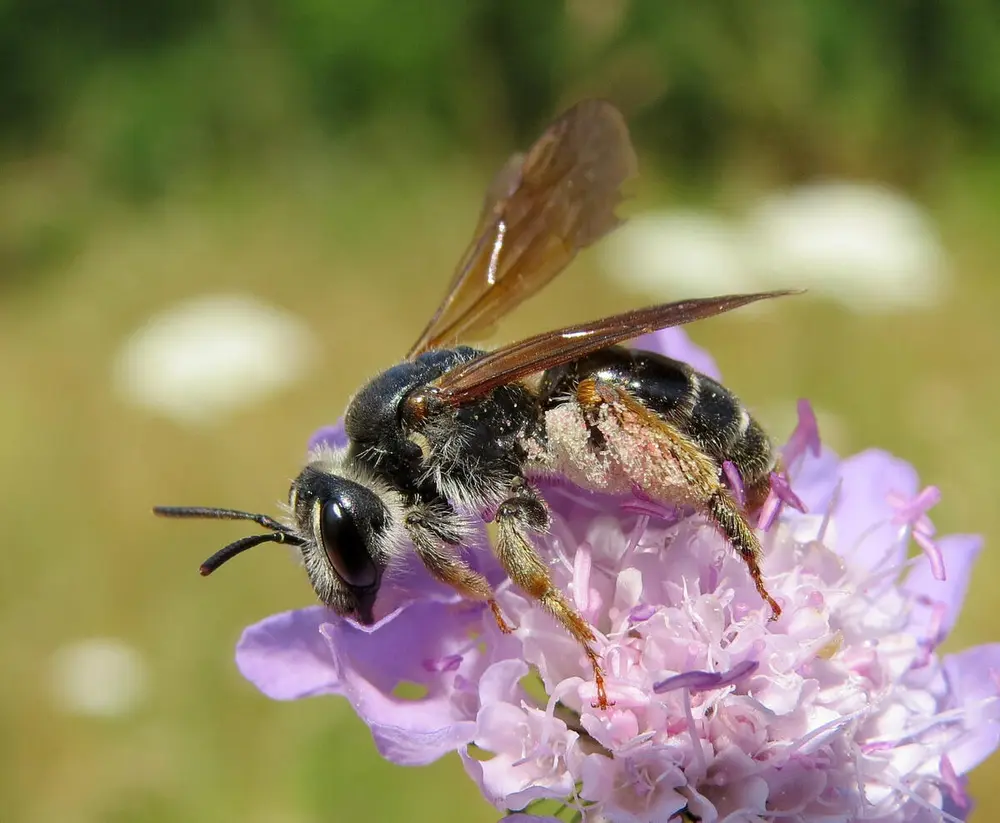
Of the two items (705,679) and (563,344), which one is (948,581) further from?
(563,344)

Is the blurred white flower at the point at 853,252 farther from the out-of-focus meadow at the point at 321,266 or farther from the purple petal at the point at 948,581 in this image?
the purple petal at the point at 948,581

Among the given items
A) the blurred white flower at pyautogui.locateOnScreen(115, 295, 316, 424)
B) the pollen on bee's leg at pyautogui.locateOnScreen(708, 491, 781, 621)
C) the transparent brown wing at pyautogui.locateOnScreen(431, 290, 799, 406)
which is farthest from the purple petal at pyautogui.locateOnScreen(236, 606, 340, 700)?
the blurred white flower at pyautogui.locateOnScreen(115, 295, 316, 424)

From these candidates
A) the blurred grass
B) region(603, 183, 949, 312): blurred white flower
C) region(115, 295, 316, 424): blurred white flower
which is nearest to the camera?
the blurred grass

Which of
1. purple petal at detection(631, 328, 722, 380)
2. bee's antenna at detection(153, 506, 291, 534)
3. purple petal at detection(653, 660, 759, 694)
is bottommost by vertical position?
purple petal at detection(653, 660, 759, 694)

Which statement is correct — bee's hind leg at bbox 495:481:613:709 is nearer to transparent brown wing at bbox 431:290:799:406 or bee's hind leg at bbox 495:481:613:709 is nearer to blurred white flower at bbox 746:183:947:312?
transparent brown wing at bbox 431:290:799:406

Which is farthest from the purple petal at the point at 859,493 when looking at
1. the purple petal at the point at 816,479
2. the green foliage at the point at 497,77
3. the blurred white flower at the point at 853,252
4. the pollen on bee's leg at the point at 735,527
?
the green foliage at the point at 497,77

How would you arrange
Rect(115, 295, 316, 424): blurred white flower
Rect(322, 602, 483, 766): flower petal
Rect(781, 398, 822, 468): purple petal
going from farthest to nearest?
Answer: Rect(115, 295, 316, 424): blurred white flower → Rect(781, 398, 822, 468): purple petal → Rect(322, 602, 483, 766): flower petal
